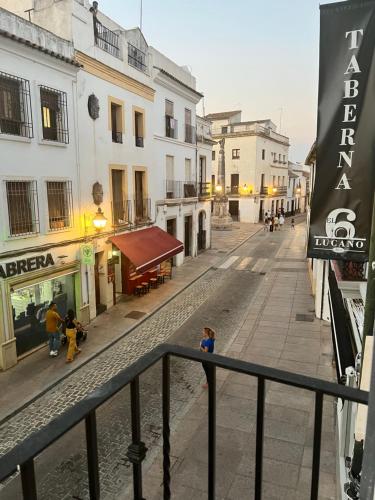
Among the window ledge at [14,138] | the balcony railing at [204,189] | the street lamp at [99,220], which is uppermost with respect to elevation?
the window ledge at [14,138]

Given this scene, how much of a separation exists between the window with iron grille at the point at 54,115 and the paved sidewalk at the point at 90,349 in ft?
21.6

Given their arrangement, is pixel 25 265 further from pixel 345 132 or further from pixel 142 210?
pixel 345 132

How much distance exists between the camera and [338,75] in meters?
4.32

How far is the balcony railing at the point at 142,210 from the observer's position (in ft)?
54.8

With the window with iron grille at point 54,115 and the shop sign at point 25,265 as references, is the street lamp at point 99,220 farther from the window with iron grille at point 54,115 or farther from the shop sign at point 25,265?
the window with iron grille at point 54,115

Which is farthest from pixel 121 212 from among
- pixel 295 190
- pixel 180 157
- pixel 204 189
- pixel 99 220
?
pixel 295 190

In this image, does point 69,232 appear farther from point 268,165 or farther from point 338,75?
point 268,165

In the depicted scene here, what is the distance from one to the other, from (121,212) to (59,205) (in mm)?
3743

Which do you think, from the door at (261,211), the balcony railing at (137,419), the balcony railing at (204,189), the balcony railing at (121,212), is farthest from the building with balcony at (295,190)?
the balcony railing at (137,419)

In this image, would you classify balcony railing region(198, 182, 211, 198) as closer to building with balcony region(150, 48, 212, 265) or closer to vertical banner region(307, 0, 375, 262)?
building with balcony region(150, 48, 212, 265)

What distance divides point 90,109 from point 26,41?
334cm

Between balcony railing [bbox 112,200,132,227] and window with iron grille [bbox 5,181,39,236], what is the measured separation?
4299mm

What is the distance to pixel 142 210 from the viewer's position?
56.5ft

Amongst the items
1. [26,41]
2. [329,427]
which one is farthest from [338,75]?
[26,41]
